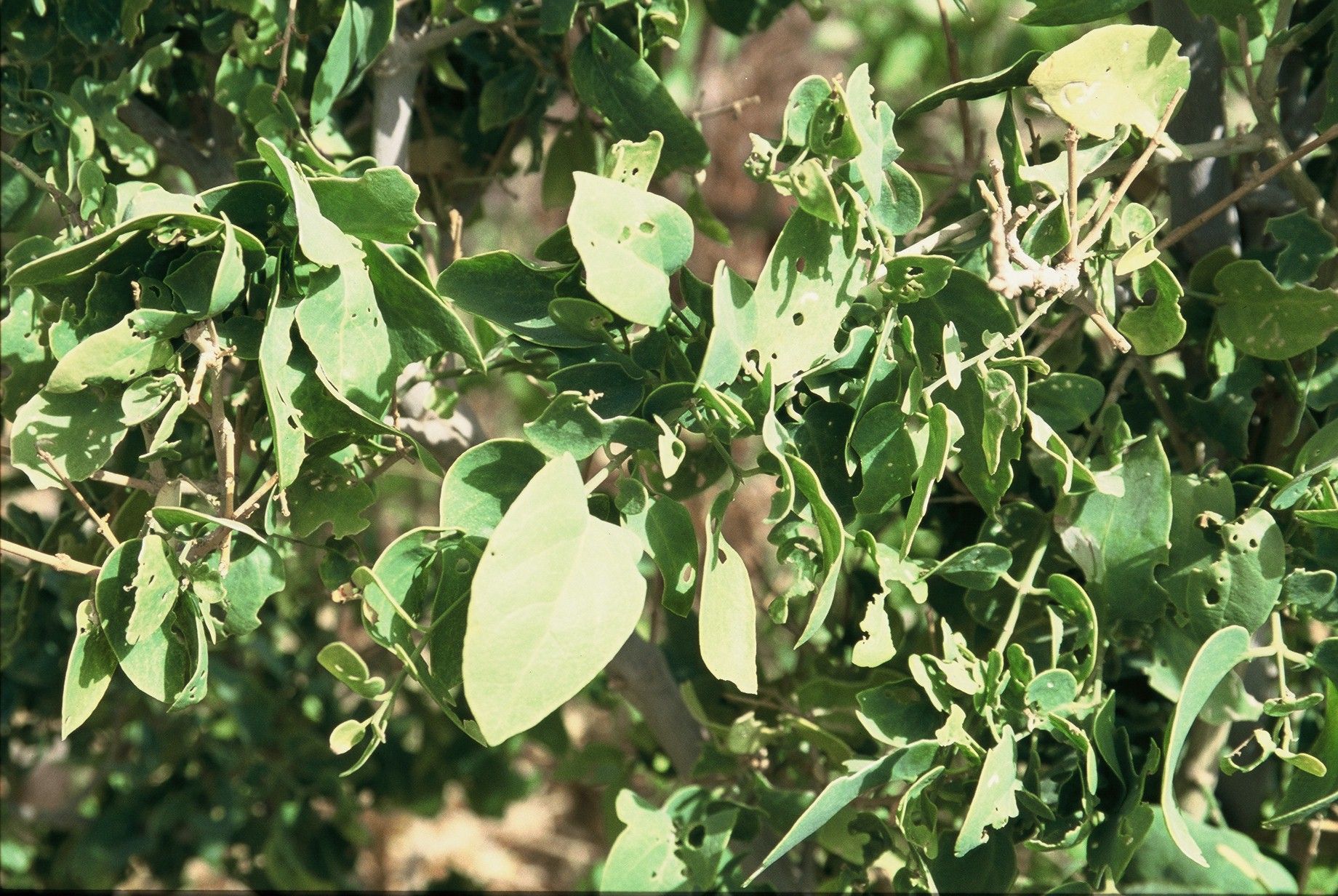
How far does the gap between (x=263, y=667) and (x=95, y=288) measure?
2.49 ft

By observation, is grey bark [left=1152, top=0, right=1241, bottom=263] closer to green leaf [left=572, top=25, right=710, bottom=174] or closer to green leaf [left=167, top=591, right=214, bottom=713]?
green leaf [left=572, top=25, right=710, bottom=174]

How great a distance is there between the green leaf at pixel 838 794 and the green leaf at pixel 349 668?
0.58 ft

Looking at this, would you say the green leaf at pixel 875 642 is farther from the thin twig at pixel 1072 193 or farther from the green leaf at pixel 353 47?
the green leaf at pixel 353 47

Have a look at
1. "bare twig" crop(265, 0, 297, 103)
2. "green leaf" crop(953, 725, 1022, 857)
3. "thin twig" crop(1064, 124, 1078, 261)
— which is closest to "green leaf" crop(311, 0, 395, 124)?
"bare twig" crop(265, 0, 297, 103)

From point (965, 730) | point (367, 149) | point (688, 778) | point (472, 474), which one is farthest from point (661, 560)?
point (367, 149)

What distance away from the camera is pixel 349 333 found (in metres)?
0.50

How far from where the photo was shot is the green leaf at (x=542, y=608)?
408mm

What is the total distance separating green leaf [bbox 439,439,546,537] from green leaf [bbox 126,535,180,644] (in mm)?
113

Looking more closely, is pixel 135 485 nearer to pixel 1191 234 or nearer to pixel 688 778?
pixel 688 778

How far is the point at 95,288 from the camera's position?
493mm

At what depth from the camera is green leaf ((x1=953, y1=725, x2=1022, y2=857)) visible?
19.9 inches

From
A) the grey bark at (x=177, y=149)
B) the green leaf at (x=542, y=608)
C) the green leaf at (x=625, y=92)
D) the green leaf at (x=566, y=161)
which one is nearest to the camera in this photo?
the green leaf at (x=542, y=608)

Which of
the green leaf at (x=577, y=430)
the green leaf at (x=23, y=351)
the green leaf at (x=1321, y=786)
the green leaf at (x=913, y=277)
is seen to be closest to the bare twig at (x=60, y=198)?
the green leaf at (x=23, y=351)

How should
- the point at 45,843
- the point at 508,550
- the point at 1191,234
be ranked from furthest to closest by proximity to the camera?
the point at 45,843 < the point at 1191,234 < the point at 508,550
